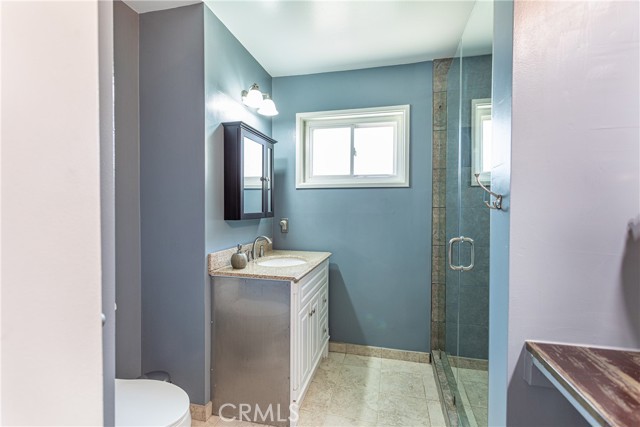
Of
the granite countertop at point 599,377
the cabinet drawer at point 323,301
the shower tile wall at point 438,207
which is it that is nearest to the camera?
the granite countertop at point 599,377

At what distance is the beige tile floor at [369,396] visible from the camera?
1695 millimetres

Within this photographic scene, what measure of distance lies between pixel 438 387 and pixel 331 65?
2.64 metres

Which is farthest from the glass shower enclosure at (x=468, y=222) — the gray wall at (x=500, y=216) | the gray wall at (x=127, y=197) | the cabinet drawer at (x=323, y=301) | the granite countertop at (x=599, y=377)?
the gray wall at (x=127, y=197)

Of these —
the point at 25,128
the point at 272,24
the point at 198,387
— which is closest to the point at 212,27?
the point at 272,24

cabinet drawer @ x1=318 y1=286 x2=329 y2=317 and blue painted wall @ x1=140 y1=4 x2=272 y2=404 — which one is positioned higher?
blue painted wall @ x1=140 y1=4 x2=272 y2=404

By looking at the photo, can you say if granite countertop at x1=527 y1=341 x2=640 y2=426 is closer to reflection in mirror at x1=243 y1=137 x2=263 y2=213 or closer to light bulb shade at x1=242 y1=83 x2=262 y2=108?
reflection in mirror at x1=243 y1=137 x2=263 y2=213

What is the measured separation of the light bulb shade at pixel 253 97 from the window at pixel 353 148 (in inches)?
21.6

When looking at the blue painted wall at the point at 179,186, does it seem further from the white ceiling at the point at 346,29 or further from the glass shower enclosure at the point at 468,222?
the glass shower enclosure at the point at 468,222

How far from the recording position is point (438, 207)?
231cm

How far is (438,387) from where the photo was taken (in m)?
1.98

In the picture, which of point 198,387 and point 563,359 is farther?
point 198,387

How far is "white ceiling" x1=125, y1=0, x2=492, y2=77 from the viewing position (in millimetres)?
1669

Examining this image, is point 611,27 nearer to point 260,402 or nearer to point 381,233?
point 381,233

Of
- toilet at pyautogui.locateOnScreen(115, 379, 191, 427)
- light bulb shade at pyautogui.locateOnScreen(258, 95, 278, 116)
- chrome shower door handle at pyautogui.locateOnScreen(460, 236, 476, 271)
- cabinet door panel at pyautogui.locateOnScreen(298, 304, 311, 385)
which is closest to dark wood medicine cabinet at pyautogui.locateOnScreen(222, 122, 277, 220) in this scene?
light bulb shade at pyautogui.locateOnScreen(258, 95, 278, 116)
